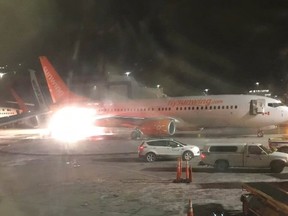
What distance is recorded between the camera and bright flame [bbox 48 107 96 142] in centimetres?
5303

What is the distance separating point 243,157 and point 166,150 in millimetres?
6413

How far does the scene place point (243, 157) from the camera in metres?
22.1

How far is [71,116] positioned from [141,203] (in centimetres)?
4149

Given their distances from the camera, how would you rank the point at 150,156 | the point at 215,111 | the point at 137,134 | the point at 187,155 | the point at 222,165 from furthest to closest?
the point at 137,134
the point at 215,111
the point at 150,156
the point at 187,155
the point at 222,165

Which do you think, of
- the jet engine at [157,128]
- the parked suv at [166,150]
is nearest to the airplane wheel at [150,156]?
the parked suv at [166,150]

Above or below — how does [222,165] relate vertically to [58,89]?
below

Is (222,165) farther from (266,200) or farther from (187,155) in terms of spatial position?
(266,200)

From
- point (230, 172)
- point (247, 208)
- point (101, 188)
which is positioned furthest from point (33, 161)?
point (247, 208)

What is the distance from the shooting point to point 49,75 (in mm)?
56750

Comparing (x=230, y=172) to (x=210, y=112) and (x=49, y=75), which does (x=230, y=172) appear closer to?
(x=210, y=112)

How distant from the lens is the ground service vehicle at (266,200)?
803 centimetres

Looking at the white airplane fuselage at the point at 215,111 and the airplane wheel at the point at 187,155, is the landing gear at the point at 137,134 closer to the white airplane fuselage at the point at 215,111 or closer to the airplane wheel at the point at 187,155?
the white airplane fuselage at the point at 215,111

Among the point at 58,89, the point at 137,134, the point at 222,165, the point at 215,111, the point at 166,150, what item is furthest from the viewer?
the point at 58,89

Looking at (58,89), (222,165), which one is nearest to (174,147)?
(222,165)
